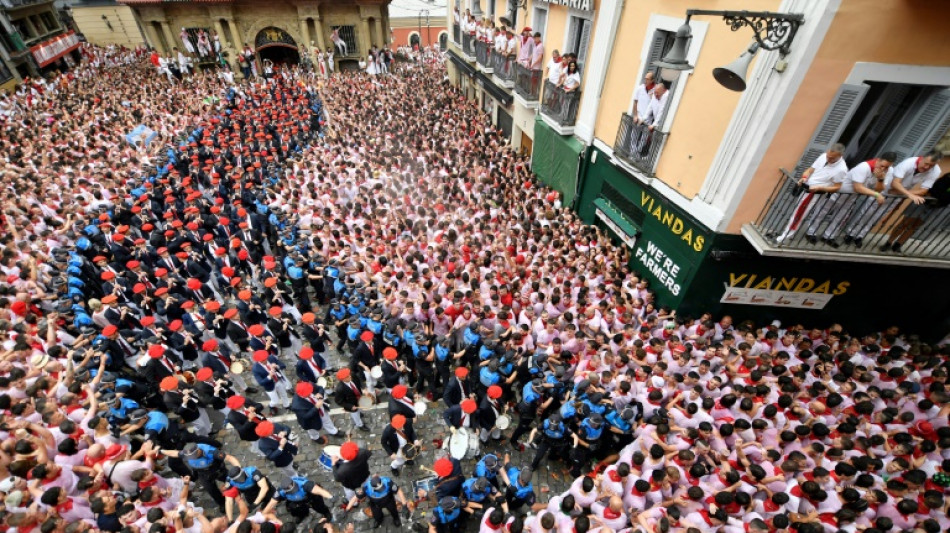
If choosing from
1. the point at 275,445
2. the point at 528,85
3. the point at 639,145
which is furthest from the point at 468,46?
the point at 275,445

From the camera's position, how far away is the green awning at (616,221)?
10078 mm

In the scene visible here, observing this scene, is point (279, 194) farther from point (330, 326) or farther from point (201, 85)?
point (201, 85)

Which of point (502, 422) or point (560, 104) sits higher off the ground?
point (560, 104)

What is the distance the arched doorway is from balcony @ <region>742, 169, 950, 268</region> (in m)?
33.3

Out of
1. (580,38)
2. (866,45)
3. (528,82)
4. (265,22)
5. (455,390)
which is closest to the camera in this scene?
(866,45)

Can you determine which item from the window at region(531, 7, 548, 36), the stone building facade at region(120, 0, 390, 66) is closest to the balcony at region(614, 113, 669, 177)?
the window at region(531, 7, 548, 36)

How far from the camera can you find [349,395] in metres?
7.33

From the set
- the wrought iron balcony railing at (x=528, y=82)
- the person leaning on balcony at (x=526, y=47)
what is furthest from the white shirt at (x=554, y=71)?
the person leaning on balcony at (x=526, y=47)

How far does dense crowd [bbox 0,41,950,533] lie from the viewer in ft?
17.4

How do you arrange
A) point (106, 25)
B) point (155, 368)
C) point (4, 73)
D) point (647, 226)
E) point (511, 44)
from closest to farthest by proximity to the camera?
point (155, 368) → point (647, 226) → point (511, 44) → point (4, 73) → point (106, 25)

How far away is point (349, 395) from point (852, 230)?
907cm

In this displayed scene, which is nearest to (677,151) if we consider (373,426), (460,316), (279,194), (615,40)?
(615,40)

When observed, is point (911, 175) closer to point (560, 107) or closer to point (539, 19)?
point (560, 107)

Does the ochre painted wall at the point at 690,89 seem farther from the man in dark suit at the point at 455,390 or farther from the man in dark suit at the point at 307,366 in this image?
the man in dark suit at the point at 307,366
